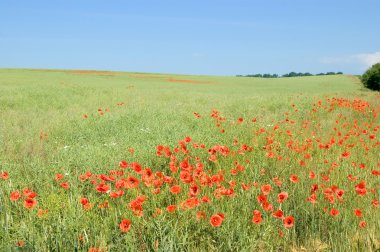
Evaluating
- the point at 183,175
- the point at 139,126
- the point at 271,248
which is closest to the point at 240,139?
the point at 139,126

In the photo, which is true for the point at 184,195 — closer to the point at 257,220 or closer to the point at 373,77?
the point at 257,220

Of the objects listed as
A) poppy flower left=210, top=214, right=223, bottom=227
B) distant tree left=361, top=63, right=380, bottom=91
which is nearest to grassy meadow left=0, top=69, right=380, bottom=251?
poppy flower left=210, top=214, right=223, bottom=227

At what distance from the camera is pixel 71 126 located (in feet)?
25.8

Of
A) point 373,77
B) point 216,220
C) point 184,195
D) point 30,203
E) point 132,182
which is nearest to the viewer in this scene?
point 216,220

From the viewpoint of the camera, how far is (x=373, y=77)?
3625 cm

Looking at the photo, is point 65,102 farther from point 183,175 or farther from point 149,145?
point 183,175

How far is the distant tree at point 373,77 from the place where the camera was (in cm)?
3557

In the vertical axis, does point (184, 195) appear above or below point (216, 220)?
below

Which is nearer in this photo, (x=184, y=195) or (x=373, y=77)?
(x=184, y=195)

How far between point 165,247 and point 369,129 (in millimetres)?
7531

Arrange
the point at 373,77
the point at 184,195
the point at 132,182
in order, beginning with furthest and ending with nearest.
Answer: the point at 373,77, the point at 184,195, the point at 132,182

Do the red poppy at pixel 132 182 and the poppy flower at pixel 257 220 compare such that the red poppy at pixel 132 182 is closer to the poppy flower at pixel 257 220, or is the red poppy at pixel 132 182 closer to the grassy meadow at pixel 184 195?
the grassy meadow at pixel 184 195

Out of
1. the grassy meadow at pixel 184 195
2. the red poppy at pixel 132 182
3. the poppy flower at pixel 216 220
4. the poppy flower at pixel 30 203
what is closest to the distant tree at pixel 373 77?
the grassy meadow at pixel 184 195

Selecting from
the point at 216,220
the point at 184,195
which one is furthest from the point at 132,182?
the point at 216,220
